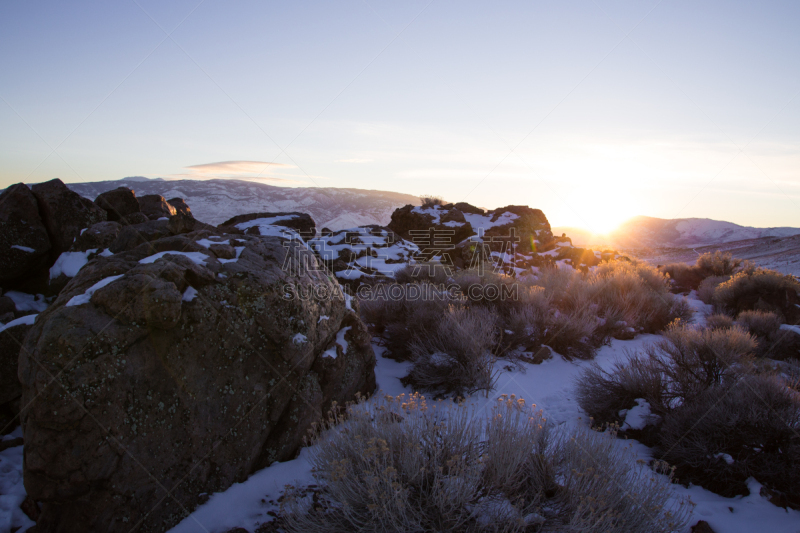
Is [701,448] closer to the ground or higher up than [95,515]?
higher up

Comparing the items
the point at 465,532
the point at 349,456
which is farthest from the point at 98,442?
the point at 465,532

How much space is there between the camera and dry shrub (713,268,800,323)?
24.5 ft

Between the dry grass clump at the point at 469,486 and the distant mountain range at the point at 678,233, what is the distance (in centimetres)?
4193

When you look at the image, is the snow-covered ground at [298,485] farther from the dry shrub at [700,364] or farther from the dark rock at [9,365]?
the dark rock at [9,365]

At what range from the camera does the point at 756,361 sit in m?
4.85

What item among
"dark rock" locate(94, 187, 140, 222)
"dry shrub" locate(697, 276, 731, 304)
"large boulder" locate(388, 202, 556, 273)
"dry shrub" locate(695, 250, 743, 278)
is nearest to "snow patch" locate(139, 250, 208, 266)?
"dark rock" locate(94, 187, 140, 222)

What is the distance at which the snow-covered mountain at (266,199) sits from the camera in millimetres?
48656

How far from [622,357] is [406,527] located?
5101 mm

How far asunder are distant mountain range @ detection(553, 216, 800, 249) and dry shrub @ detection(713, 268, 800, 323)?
3393cm

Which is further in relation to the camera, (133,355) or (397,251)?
(397,251)

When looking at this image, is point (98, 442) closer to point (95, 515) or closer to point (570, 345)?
point (95, 515)

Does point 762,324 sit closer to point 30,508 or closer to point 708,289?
point 708,289

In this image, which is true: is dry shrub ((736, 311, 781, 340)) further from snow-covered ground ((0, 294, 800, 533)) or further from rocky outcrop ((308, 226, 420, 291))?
rocky outcrop ((308, 226, 420, 291))

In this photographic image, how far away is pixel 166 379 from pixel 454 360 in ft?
10.6
